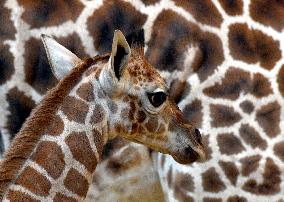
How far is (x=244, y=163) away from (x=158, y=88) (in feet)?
4.50

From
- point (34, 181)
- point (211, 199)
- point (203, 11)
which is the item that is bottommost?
point (34, 181)

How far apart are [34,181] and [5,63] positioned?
1.55m

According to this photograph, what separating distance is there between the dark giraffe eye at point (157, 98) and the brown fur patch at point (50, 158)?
56 cm

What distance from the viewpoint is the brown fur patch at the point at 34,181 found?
4016 mm

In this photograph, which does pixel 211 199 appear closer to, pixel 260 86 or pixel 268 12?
pixel 260 86

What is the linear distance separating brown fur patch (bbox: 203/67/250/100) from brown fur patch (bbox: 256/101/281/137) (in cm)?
18

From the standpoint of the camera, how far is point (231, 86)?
5.61 m

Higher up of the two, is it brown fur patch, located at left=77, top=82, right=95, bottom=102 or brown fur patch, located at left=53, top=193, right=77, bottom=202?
brown fur patch, located at left=77, top=82, right=95, bottom=102

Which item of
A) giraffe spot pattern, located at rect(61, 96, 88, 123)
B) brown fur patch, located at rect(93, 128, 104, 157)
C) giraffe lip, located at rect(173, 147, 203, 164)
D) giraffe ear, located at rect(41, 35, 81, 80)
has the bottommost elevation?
brown fur patch, located at rect(93, 128, 104, 157)

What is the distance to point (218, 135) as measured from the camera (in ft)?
18.3

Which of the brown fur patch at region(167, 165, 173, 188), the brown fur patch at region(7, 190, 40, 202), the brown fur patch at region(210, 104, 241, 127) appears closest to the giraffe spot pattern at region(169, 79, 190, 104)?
the brown fur patch at region(210, 104, 241, 127)

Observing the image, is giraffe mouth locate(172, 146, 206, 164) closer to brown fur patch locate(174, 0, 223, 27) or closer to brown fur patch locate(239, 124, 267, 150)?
brown fur patch locate(239, 124, 267, 150)

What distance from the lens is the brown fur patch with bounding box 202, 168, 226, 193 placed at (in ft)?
18.3

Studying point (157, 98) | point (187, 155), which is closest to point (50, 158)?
point (157, 98)
